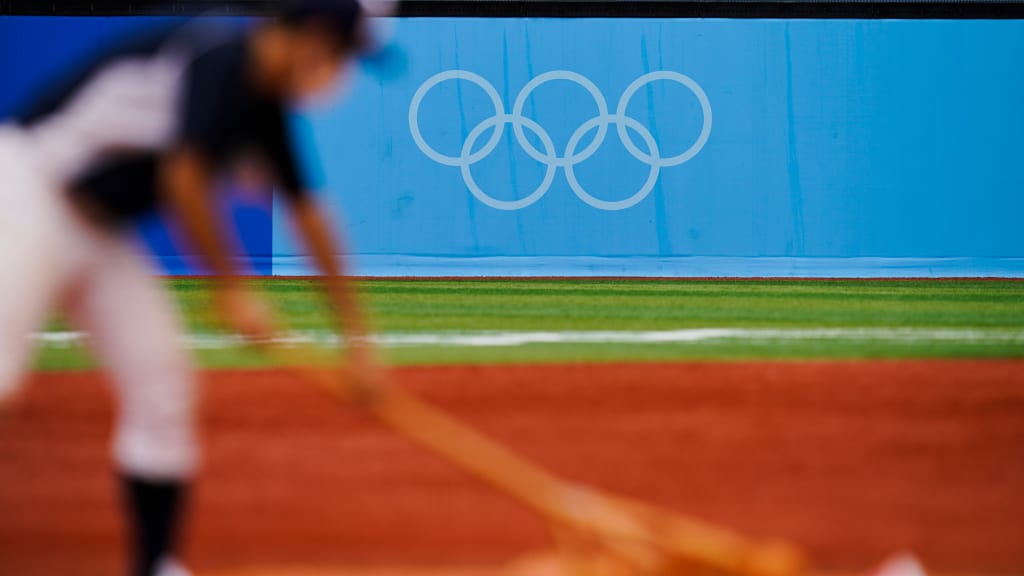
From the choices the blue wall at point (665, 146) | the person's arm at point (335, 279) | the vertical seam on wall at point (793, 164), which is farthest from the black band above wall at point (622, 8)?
the person's arm at point (335, 279)

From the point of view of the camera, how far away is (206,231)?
3305mm

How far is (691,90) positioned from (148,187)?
46.4ft

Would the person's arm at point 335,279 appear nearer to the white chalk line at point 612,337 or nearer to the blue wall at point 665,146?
the white chalk line at point 612,337

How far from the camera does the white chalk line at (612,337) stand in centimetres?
1053

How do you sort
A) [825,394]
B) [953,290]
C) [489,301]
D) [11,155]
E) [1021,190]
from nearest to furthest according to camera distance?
[11,155] < [825,394] < [489,301] < [953,290] < [1021,190]

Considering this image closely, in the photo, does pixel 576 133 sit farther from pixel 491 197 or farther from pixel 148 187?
pixel 148 187

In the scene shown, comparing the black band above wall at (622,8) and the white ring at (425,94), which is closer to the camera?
the white ring at (425,94)

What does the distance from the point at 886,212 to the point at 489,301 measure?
5.93 meters

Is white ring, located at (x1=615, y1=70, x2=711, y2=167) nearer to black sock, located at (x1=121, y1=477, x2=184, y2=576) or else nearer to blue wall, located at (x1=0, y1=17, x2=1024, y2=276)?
blue wall, located at (x1=0, y1=17, x2=1024, y2=276)

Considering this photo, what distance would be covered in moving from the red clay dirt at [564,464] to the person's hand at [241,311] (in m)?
1.32

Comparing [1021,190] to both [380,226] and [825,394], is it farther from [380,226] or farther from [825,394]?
[825,394]

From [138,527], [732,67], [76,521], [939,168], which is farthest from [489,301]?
[138,527]

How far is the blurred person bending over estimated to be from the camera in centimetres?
321

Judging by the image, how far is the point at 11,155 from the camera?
346cm
